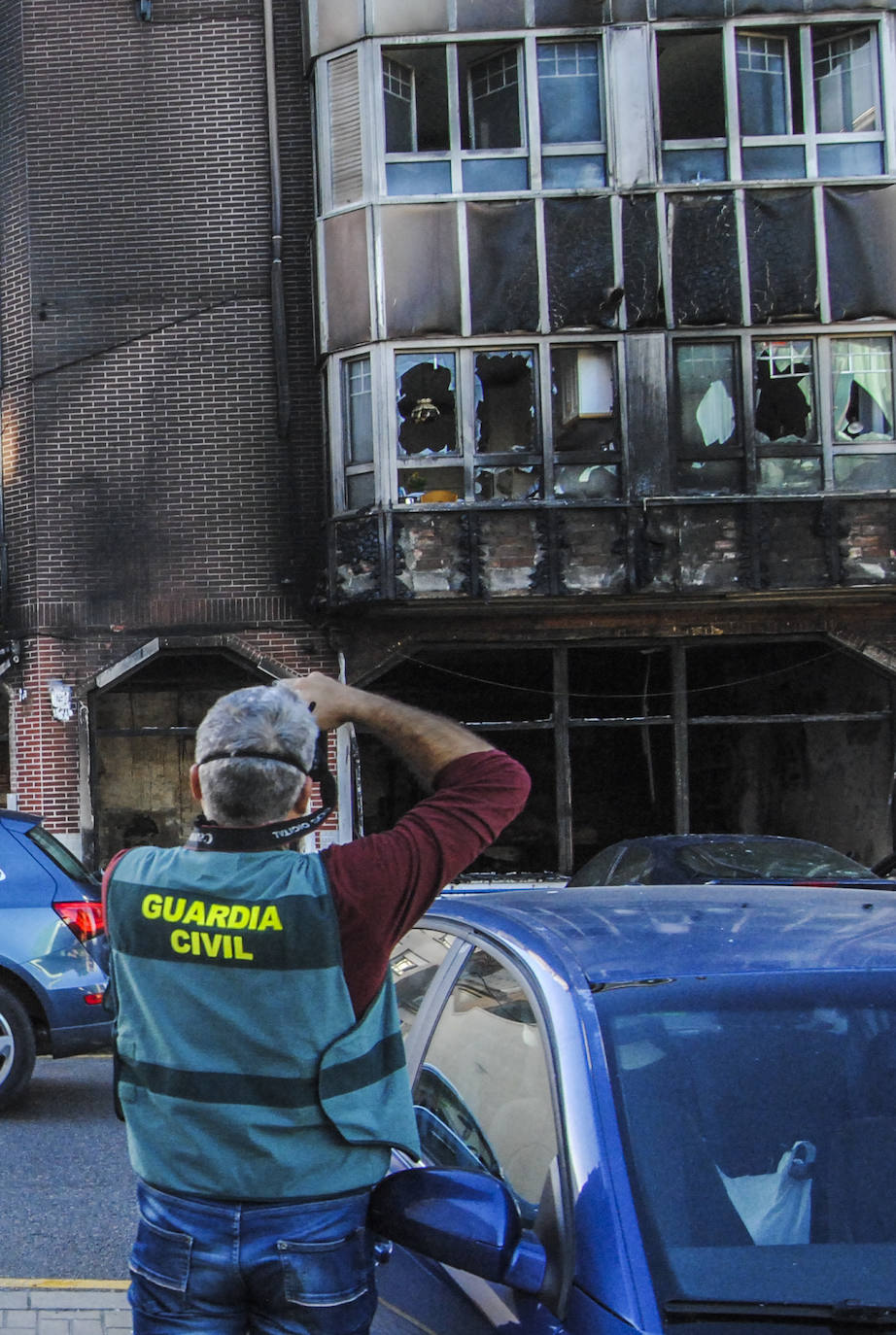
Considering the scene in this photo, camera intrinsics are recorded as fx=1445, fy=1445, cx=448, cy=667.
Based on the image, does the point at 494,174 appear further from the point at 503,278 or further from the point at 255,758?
the point at 255,758

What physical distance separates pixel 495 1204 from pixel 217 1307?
0.46 m

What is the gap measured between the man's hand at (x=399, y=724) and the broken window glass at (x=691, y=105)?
14.5 m

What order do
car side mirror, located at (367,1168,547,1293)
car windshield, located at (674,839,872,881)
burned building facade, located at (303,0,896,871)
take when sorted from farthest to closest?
burned building facade, located at (303,0,896,871) → car windshield, located at (674,839,872,881) → car side mirror, located at (367,1168,547,1293)

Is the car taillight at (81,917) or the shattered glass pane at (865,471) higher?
the shattered glass pane at (865,471)

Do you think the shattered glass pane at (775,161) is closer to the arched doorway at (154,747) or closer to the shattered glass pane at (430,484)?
the shattered glass pane at (430,484)

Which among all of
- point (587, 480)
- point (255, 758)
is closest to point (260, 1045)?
point (255, 758)

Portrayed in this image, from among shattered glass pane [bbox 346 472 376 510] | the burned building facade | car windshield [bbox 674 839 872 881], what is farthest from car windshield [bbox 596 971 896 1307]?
shattered glass pane [bbox 346 472 376 510]

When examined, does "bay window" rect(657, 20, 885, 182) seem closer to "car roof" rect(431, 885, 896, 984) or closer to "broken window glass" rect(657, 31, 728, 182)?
"broken window glass" rect(657, 31, 728, 182)

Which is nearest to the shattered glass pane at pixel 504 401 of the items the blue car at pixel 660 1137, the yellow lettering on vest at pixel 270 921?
the blue car at pixel 660 1137

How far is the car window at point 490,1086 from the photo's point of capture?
2609 millimetres

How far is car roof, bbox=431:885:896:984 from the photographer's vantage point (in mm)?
2688

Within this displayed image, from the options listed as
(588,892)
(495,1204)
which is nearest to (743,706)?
(588,892)

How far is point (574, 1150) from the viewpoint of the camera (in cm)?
238

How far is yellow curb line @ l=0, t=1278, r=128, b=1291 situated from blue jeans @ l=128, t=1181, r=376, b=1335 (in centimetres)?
281
